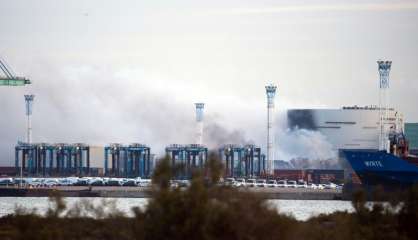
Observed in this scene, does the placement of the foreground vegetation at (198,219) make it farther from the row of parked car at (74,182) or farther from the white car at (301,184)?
the white car at (301,184)

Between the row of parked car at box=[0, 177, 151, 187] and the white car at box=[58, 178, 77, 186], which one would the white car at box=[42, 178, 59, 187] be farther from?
the white car at box=[58, 178, 77, 186]

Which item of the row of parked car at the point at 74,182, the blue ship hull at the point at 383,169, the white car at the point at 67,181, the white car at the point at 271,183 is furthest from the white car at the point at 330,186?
the white car at the point at 67,181

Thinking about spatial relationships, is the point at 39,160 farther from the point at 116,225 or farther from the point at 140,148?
the point at 116,225

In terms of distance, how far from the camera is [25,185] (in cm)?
16638

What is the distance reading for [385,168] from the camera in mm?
145625

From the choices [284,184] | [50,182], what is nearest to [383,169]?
[284,184]

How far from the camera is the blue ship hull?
471 ft

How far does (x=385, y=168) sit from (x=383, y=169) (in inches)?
12.8

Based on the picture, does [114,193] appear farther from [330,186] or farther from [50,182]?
[330,186]

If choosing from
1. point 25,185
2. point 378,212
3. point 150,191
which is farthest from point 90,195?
point 150,191

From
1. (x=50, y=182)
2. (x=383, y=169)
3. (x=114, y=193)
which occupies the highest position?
(x=383, y=169)

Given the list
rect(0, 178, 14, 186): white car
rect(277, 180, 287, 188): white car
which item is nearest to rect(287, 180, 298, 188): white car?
rect(277, 180, 287, 188): white car

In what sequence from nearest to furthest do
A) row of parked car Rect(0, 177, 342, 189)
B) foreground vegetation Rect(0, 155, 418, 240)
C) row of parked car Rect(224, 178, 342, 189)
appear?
1. foreground vegetation Rect(0, 155, 418, 240)
2. row of parked car Rect(0, 177, 342, 189)
3. row of parked car Rect(224, 178, 342, 189)

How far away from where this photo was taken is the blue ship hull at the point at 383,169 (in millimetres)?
143625
